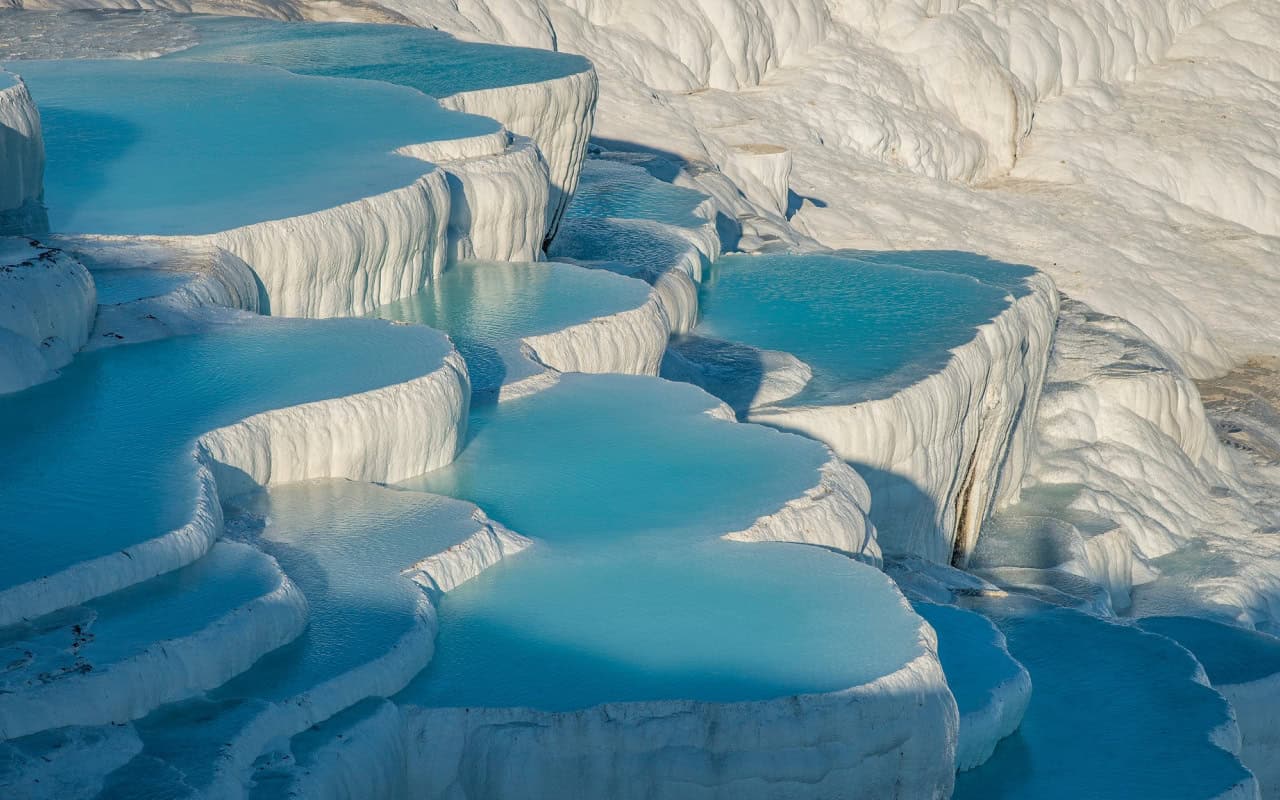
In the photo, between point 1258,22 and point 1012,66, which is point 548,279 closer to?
point 1012,66

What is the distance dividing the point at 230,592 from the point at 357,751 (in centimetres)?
76

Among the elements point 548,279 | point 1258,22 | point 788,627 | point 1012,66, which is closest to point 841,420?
point 548,279

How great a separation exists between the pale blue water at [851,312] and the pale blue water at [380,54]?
2128 mm

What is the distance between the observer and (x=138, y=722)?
196 inches

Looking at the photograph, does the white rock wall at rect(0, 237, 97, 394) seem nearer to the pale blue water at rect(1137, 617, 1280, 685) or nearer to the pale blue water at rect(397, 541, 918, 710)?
the pale blue water at rect(397, 541, 918, 710)

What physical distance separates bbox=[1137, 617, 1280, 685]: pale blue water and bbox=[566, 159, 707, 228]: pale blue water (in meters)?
4.65

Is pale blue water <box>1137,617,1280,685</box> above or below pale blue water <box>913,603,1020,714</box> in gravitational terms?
below

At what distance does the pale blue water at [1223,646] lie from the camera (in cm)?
909

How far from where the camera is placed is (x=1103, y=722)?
752cm

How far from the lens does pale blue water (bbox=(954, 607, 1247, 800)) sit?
6840mm

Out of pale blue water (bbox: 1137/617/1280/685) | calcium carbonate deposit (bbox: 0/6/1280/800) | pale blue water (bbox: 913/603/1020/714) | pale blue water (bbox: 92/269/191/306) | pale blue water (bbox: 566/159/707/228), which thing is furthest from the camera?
pale blue water (bbox: 566/159/707/228)

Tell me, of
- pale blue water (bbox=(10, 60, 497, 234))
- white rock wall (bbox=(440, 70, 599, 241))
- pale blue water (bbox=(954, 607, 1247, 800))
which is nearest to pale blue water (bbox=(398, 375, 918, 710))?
pale blue water (bbox=(954, 607, 1247, 800))

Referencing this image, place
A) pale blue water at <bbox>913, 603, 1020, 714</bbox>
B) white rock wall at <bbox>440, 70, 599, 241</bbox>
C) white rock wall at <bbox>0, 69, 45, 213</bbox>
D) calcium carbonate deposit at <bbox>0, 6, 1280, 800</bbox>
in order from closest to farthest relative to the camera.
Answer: calcium carbonate deposit at <bbox>0, 6, 1280, 800</bbox>, pale blue water at <bbox>913, 603, 1020, 714</bbox>, white rock wall at <bbox>0, 69, 45, 213</bbox>, white rock wall at <bbox>440, 70, 599, 241</bbox>

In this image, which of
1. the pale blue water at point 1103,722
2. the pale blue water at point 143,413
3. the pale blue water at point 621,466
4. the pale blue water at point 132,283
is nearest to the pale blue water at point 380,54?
the pale blue water at point 132,283
